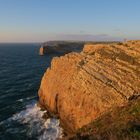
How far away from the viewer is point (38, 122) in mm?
40312

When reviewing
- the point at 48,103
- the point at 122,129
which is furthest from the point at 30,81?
the point at 122,129

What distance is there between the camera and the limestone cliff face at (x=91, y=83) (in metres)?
32.4

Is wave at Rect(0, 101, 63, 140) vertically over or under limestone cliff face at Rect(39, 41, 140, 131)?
under

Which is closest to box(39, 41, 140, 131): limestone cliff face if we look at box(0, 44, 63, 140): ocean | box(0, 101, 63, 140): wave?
box(0, 101, 63, 140): wave

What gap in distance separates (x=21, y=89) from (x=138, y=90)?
120 feet

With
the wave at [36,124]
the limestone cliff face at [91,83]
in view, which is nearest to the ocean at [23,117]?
the wave at [36,124]

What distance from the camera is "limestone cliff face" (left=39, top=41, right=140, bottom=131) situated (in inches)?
1277

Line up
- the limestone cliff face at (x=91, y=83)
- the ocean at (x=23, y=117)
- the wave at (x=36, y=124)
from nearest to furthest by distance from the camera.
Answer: the limestone cliff face at (x=91, y=83), the wave at (x=36, y=124), the ocean at (x=23, y=117)

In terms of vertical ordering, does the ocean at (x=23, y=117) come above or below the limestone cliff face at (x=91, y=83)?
below

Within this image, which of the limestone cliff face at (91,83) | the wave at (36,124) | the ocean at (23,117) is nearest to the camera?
the limestone cliff face at (91,83)

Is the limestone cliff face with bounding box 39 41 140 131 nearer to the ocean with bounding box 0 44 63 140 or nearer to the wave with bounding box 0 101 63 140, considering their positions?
the wave with bounding box 0 101 63 140

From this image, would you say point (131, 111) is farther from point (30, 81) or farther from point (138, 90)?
point (30, 81)

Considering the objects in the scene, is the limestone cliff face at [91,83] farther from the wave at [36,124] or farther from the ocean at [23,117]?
the ocean at [23,117]

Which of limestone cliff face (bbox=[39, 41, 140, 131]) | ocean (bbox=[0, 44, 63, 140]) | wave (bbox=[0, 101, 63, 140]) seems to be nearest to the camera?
limestone cliff face (bbox=[39, 41, 140, 131])
